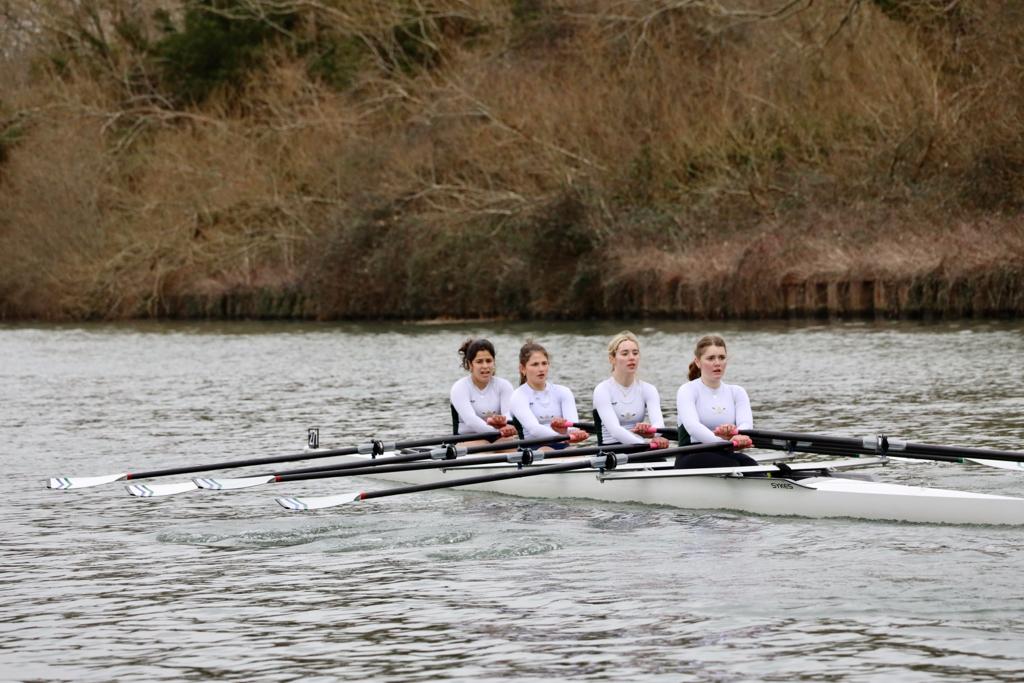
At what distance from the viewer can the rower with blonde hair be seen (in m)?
12.8

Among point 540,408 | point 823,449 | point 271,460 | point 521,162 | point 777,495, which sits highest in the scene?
point 521,162

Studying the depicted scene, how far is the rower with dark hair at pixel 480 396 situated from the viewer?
1384 cm

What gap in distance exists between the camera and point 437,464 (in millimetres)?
12578

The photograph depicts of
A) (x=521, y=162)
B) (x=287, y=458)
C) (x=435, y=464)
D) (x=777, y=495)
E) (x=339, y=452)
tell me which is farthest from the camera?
(x=521, y=162)

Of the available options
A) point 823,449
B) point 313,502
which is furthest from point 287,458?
point 823,449

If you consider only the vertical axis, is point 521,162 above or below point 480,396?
above

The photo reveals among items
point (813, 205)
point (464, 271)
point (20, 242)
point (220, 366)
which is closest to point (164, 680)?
point (220, 366)

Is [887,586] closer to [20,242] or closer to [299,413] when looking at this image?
[299,413]

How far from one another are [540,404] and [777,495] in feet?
8.67

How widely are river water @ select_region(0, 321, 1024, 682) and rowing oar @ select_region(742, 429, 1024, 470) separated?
20.1 inches

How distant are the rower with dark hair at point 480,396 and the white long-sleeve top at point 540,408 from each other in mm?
341

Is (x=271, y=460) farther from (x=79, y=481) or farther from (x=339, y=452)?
(x=79, y=481)

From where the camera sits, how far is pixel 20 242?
54438mm

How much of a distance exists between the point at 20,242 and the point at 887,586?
48.9 m
